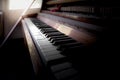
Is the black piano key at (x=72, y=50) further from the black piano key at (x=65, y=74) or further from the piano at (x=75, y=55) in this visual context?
the black piano key at (x=65, y=74)

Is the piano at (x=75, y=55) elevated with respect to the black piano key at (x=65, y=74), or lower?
elevated

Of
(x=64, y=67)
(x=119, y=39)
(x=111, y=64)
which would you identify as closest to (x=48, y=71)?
(x=64, y=67)

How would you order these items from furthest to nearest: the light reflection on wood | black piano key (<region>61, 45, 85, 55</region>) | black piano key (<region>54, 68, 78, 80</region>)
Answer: the light reflection on wood
black piano key (<region>61, 45, 85, 55</region>)
black piano key (<region>54, 68, 78, 80</region>)

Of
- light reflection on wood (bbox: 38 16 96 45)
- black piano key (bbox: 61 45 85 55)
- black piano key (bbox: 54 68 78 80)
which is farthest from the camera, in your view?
light reflection on wood (bbox: 38 16 96 45)

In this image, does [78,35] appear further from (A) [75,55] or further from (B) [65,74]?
(B) [65,74]

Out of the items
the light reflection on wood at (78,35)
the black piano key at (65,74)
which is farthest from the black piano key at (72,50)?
the black piano key at (65,74)

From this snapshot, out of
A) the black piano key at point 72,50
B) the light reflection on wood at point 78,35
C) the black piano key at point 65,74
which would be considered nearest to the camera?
the black piano key at point 65,74

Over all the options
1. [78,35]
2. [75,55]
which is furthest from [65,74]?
[78,35]

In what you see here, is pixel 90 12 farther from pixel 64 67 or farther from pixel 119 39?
pixel 64 67

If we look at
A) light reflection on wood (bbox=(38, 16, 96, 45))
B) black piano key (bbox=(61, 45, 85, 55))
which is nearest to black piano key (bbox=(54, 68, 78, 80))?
black piano key (bbox=(61, 45, 85, 55))

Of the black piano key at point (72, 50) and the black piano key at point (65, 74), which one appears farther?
the black piano key at point (72, 50)

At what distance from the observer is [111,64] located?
84cm

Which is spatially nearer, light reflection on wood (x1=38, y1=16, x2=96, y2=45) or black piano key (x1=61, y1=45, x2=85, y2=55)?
black piano key (x1=61, y1=45, x2=85, y2=55)

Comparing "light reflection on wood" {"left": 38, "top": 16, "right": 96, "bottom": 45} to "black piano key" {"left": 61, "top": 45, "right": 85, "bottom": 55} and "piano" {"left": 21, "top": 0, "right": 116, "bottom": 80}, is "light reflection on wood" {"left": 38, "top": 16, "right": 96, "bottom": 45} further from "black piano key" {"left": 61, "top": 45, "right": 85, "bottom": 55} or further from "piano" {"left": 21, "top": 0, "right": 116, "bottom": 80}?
"black piano key" {"left": 61, "top": 45, "right": 85, "bottom": 55}
